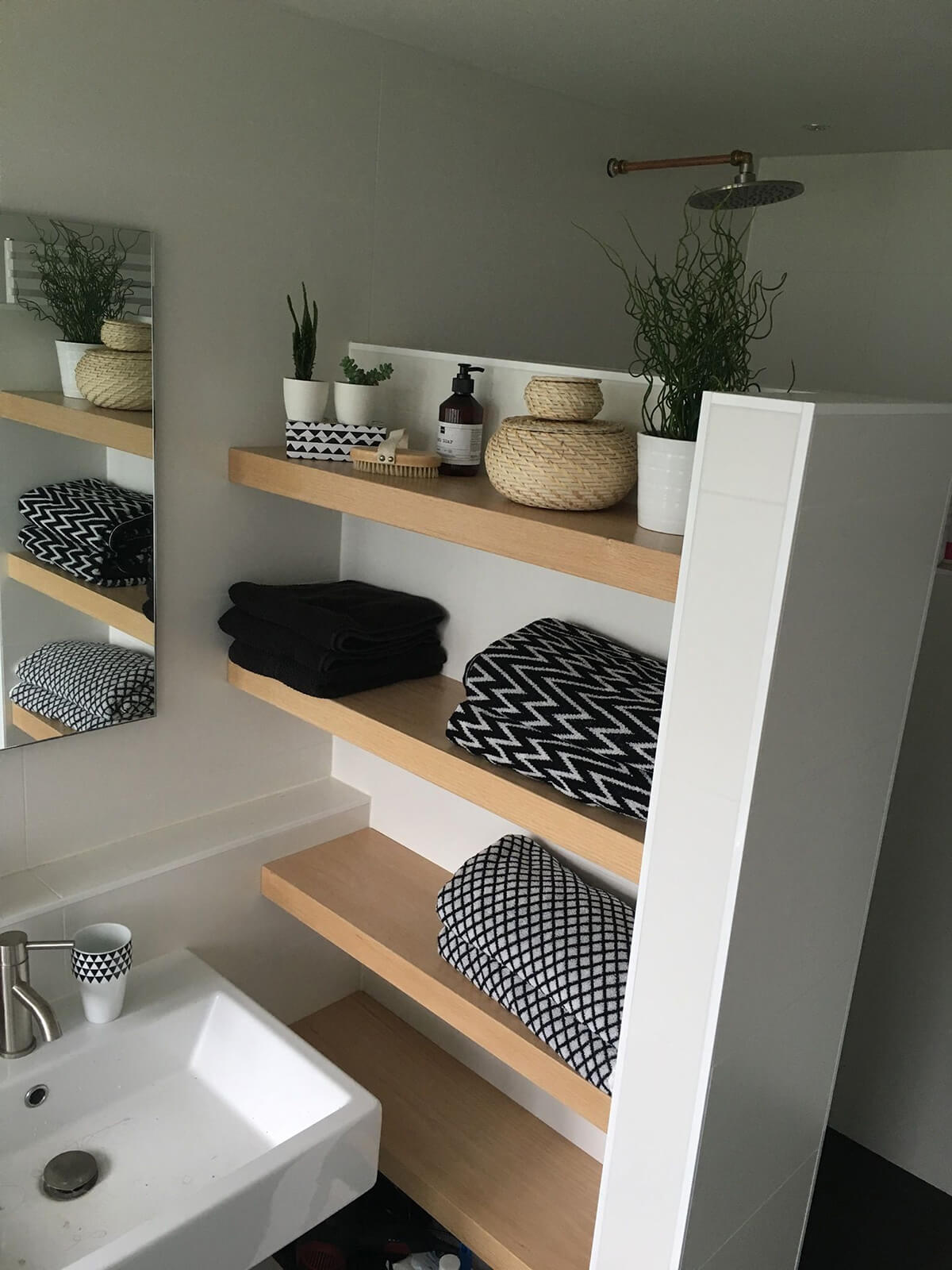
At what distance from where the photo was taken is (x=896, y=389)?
2400 millimetres

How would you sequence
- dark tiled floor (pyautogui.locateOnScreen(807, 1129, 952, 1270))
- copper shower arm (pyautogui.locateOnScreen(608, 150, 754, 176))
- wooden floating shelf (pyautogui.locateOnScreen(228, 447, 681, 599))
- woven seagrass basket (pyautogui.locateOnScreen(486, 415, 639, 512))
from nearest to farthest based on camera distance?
wooden floating shelf (pyautogui.locateOnScreen(228, 447, 681, 599))
woven seagrass basket (pyautogui.locateOnScreen(486, 415, 639, 512))
copper shower arm (pyautogui.locateOnScreen(608, 150, 754, 176))
dark tiled floor (pyautogui.locateOnScreen(807, 1129, 952, 1270))

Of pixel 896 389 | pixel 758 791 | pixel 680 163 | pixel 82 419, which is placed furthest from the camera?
pixel 896 389

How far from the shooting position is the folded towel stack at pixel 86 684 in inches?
61.8

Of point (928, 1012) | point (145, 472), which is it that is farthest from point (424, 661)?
point (928, 1012)

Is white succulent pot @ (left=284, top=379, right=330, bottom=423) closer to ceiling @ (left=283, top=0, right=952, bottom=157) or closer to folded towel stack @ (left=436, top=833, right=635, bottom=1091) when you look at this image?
ceiling @ (left=283, top=0, right=952, bottom=157)

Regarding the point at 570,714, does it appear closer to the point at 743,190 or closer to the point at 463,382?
the point at 463,382

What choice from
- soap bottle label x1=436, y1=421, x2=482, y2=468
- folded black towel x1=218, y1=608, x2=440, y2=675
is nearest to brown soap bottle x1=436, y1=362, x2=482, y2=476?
soap bottle label x1=436, y1=421, x2=482, y2=468

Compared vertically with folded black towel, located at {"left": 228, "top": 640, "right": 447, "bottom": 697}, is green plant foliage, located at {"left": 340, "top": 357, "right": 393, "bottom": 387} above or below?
above

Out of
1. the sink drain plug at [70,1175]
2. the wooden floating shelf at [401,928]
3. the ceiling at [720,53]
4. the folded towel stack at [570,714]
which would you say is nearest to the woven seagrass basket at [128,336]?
the ceiling at [720,53]

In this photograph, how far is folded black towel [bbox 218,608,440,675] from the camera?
64.5 inches

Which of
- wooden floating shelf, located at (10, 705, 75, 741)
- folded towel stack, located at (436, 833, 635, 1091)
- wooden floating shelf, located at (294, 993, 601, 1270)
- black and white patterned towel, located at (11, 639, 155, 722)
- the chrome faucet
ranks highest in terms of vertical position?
black and white patterned towel, located at (11, 639, 155, 722)

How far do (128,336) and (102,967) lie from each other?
36.5 inches

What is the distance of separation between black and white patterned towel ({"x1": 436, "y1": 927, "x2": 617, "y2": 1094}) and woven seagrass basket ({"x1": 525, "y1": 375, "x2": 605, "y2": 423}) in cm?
78

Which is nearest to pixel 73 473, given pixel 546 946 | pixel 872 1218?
pixel 546 946
